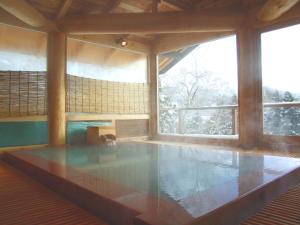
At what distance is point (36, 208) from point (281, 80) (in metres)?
3.86

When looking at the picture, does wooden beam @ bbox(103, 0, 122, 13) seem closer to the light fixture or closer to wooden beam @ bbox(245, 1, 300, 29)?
the light fixture

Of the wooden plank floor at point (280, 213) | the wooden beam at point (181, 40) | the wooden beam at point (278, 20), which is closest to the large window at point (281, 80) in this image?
the wooden beam at point (278, 20)

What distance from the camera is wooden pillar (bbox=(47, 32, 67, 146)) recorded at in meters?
4.12

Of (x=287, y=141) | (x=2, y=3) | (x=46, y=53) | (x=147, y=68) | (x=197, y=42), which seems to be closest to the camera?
(x=2, y=3)

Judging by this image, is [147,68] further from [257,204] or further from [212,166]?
[257,204]

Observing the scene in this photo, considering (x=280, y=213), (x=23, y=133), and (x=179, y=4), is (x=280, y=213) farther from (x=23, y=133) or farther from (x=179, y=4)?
(x=179, y=4)

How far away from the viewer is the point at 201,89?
6793 millimetres

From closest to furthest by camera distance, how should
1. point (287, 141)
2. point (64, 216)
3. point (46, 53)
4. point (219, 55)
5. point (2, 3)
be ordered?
point (64, 216), point (2, 3), point (287, 141), point (46, 53), point (219, 55)

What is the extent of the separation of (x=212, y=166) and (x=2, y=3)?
10.5 feet

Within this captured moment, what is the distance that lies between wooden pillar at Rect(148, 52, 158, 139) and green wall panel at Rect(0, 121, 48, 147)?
7.95ft

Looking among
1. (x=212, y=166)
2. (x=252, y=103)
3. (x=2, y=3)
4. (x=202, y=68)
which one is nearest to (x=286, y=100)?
(x=252, y=103)

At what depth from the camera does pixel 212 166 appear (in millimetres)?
2336

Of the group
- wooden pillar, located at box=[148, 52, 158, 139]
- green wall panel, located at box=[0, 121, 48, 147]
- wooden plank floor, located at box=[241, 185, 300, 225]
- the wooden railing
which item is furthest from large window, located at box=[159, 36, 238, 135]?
wooden plank floor, located at box=[241, 185, 300, 225]

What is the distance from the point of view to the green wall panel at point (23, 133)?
12.3 feet
